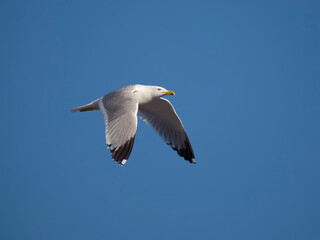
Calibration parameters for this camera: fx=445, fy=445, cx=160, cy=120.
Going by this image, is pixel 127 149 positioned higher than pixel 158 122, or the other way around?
pixel 158 122

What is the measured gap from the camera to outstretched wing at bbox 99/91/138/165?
490 centimetres

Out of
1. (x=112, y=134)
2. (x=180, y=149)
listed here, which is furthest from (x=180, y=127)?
(x=112, y=134)

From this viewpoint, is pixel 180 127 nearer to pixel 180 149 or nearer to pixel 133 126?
pixel 180 149

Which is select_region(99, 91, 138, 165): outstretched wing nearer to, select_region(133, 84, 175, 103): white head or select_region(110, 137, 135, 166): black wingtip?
select_region(110, 137, 135, 166): black wingtip

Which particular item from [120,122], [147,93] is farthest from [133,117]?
[147,93]

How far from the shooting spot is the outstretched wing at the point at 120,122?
4898mm

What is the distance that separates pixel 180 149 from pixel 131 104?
1.58m

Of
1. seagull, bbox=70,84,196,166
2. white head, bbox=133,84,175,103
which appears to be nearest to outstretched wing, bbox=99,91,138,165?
seagull, bbox=70,84,196,166

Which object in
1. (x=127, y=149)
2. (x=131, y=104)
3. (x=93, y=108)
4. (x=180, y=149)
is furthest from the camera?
(x=180, y=149)

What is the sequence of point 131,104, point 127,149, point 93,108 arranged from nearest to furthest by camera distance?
point 127,149 < point 131,104 < point 93,108

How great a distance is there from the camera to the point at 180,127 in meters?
6.71

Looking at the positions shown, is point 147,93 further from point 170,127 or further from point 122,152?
point 122,152

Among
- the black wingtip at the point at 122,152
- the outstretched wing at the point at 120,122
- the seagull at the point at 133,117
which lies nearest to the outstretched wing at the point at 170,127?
the seagull at the point at 133,117

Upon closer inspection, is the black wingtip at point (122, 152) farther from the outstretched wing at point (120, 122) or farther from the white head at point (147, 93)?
the white head at point (147, 93)
